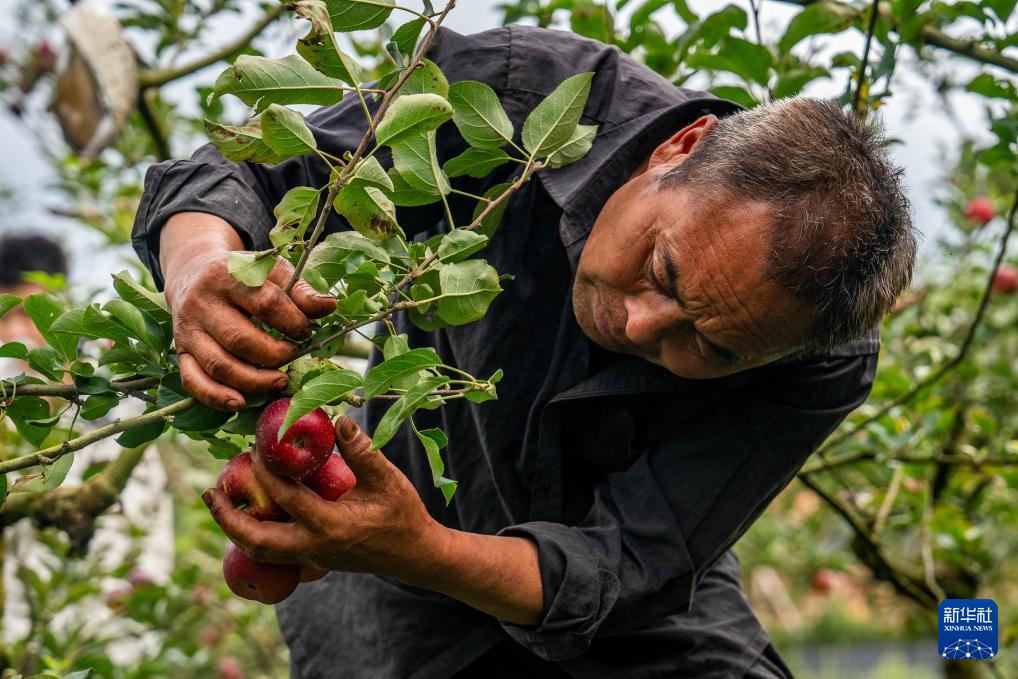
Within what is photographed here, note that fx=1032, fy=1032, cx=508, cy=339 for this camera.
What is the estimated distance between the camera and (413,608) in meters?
1.95

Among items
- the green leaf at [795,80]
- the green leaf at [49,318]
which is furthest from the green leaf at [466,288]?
the green leaf at [795,80]

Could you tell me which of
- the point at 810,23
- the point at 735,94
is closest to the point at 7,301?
the point at 735,94

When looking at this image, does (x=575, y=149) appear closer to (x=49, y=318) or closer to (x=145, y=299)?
(x=145, y=299)

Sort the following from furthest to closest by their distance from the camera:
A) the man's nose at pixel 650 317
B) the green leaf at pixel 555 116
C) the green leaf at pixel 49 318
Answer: the man's nose at pixel 650 317
the green leaf at pixel 555 116
the green leaf at pixel 49 318

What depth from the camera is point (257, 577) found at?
53.3 inches

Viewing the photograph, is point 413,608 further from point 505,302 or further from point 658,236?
point 658,236

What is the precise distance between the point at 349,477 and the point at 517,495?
647 millimetres

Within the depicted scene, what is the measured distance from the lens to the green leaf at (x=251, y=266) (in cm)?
116

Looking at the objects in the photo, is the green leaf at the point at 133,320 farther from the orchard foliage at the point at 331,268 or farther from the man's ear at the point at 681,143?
the man's ear at the point at 681,143

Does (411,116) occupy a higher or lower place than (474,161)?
higher

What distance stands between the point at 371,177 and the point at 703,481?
0.89m

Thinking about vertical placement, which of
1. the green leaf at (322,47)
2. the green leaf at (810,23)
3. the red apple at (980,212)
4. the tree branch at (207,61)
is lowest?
the red apple at (980,212)

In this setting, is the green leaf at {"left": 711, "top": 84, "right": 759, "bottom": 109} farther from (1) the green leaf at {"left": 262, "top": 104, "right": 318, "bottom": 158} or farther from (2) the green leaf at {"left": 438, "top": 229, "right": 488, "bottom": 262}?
(1) the green leaf at {"left": 262, "top": 104, "right": 318, "bottom": 158}

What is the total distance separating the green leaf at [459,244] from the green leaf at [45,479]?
0.52m
